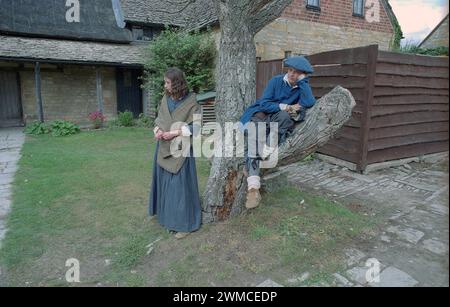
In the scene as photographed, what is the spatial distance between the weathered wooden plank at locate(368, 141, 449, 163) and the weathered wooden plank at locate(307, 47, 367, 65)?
174 centimetres

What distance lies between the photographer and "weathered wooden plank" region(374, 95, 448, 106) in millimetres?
6078

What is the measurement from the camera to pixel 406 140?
671 centimetres

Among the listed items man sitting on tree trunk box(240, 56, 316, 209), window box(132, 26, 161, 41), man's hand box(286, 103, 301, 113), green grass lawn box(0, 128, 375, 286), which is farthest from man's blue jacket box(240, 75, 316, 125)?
window box(132, 26, 161, 41)

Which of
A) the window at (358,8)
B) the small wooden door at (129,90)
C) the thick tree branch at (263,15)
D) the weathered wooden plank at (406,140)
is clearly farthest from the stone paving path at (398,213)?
the small wooden door at (129,90)

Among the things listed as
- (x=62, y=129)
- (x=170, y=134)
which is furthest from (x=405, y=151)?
(x=62, y=129)

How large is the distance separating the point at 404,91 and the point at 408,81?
0.22 metres

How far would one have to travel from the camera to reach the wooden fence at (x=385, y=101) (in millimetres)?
5867

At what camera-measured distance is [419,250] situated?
330 centimetres

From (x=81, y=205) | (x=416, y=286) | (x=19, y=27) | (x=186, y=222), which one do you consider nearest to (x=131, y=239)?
(x=186, y=222)

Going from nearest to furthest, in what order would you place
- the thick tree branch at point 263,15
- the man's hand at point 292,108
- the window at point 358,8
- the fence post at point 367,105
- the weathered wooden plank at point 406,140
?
the man's hand at point 292,108 → the thick tree branch at point 263,15 → the fence post at point 367,105 → the weathered wooden plank at point 406,140 → the window at point 358,8

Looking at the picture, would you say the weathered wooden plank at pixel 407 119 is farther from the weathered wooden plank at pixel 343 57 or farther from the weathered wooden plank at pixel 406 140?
the weathered wooden plank at pixel 343 57

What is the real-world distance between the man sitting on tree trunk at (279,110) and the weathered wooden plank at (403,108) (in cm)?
318
